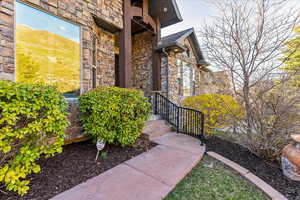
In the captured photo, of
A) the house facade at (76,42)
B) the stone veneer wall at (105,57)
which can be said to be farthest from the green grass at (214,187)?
the stone veneer wall at (105,57)

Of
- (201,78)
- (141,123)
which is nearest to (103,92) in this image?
(141,123)

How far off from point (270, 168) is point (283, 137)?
2.54 feet

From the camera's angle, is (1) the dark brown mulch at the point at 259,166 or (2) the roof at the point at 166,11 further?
(2) the roof at the point at 166,11

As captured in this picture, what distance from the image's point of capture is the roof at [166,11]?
6.02 m

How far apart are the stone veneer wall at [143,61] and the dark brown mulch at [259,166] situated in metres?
4.00

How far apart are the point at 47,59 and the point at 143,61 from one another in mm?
4603

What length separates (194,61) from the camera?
9.70 m

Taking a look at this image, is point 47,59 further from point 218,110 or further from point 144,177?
point 218,110

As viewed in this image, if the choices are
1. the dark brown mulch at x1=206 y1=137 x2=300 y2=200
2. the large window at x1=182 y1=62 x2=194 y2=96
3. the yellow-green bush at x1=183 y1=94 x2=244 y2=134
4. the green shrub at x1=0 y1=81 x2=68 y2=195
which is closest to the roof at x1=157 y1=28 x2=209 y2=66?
the large window at x1=182 y1=62 x2=194 y2=96

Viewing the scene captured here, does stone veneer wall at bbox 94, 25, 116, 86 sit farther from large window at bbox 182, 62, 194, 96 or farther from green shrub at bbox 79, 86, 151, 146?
large window at bbox 182, 62, 194, 96

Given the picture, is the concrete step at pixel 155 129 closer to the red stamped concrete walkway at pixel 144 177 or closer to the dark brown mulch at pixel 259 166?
the red stamped concrete walkway at pixel 144 177

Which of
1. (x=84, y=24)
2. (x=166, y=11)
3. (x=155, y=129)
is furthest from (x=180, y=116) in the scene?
(x=166, y=11)

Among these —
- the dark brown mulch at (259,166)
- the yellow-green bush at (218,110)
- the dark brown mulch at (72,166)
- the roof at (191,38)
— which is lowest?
the dark brown mulch at (259,166)

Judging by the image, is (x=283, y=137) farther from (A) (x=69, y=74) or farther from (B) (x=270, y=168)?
(A) (x=69, y=74)
